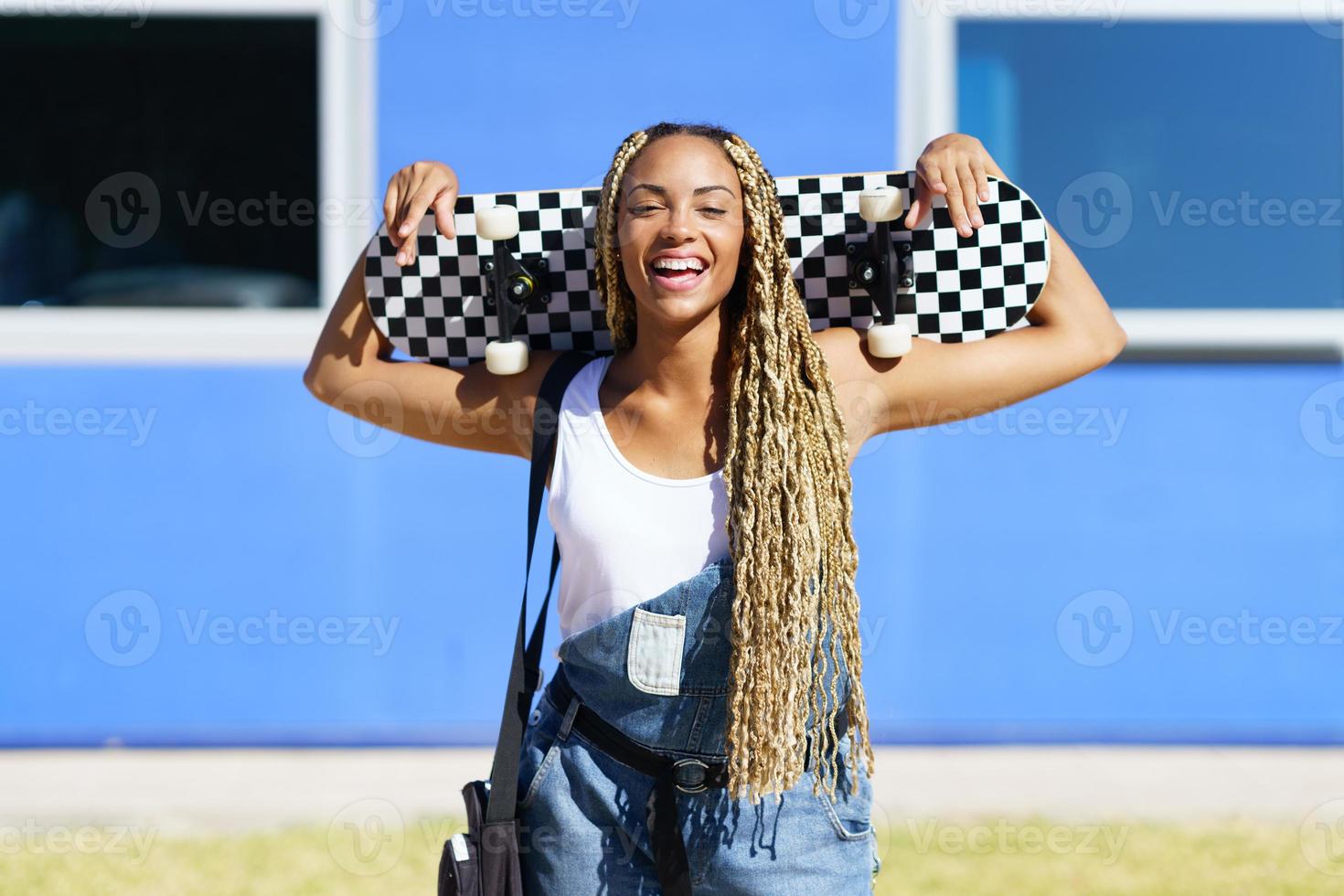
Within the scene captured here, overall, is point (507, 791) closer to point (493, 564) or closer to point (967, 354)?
point (967, 354)

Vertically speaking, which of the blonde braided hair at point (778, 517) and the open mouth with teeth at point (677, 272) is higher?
the open mouth with teeth at point (677, 272)

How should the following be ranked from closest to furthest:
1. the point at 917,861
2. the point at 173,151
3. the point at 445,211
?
the point at 445,211 < the point at 917,861 < the point at 173,151

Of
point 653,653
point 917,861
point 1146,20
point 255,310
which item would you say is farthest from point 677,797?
point 1146,20

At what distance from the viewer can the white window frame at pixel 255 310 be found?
16.0 feet

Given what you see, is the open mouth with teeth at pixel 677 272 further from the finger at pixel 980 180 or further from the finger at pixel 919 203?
the finger at pixel 980 180

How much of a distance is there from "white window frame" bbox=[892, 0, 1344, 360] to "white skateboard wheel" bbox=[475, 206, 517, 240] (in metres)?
2.82

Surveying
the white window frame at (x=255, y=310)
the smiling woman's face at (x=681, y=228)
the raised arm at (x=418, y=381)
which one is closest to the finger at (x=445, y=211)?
the raised arm at (x=418, y=381)

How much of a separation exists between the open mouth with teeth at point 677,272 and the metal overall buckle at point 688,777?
72 centimetres

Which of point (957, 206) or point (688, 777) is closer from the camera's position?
point (688, 777)

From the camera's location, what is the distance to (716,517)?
6.86ft

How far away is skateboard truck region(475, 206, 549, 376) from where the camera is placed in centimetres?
229

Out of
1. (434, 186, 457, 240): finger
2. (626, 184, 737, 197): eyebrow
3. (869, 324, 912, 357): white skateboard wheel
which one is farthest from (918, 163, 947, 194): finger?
(434, 186, 457, 240): finger

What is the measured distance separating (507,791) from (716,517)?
52 cm

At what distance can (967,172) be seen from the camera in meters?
2.21
